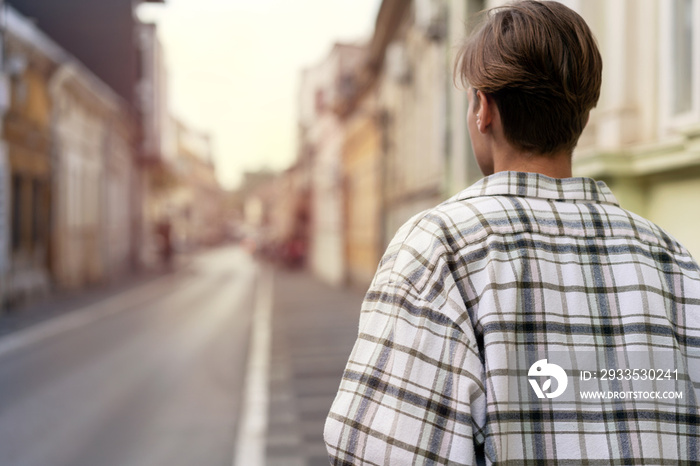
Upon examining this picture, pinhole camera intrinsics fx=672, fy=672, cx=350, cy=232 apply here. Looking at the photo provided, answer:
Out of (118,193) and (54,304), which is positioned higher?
(118,193)

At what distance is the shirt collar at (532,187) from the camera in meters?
1.17

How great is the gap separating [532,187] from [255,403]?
5790 mm

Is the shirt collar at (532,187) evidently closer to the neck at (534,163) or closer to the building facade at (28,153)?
the neck at (534,163)

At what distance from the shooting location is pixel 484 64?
1.15 meters

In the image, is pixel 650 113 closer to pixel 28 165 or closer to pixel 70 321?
pixel 70 321

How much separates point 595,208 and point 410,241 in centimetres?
35

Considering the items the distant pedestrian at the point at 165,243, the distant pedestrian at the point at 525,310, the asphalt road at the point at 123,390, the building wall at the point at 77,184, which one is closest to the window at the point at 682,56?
the distant pedestrian at the point at 525,310

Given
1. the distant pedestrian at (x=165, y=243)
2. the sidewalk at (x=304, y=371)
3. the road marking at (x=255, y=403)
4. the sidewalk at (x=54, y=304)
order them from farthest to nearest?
the distant pedestrian at (x=165, y=243) < the sidewalk at (x=54, y=304) < the sidewalk at (x=304, y=371) < the road marking at (x=255, y=403)

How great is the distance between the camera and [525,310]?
1086 millimetres

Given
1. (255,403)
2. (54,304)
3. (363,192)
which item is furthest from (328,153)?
(255,403)

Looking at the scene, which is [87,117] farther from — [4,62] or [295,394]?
[295,394]

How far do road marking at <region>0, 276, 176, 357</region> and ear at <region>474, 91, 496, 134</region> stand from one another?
9.30 m

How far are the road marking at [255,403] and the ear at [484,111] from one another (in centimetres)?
398

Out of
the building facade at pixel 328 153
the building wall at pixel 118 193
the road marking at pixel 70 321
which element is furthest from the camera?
the building facade at pixel 328 153
